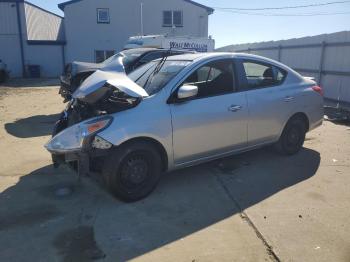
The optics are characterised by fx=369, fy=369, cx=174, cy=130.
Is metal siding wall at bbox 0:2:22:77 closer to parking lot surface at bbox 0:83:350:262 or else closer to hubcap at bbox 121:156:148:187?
parking lot surface at bbox 0:83:350:262

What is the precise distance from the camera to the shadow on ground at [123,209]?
11.9 ft

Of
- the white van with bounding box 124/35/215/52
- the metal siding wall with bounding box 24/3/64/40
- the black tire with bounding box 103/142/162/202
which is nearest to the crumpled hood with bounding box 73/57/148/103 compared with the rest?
the black tire with bounding box 103/142/162/202

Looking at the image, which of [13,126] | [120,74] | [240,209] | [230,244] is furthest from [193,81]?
[13,126]

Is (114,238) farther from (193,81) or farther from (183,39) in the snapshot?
(183,39)

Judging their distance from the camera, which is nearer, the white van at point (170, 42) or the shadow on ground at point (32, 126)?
the shadow on ground at point (32, 126)

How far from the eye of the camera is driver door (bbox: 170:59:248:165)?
15.7 feet


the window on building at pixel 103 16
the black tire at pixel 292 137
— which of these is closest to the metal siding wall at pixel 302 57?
the black tire at pixel 292 137

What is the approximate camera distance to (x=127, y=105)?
455 cm

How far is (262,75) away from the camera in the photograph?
5.93 m

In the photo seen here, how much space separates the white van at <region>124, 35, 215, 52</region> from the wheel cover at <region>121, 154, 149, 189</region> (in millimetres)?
10468

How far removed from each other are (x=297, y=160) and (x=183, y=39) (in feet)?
34.8

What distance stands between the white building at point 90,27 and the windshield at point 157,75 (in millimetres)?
22470

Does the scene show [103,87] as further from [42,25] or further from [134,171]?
[42,25]

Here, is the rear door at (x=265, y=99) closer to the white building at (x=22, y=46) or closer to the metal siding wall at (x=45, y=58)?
the white building at (x=22, y=46)
